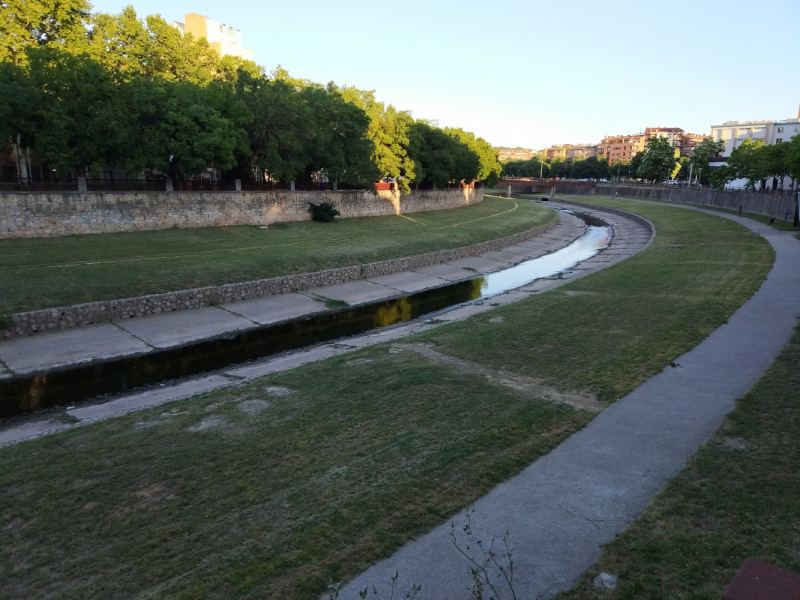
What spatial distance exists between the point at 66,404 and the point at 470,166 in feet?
193

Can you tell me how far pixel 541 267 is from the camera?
123 ft

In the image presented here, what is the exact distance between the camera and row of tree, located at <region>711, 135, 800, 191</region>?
138 feet

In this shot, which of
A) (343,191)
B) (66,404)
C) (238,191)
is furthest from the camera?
(343,191)

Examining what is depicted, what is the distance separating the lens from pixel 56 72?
92.7ft

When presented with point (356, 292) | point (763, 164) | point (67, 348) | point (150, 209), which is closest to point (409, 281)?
point (356, 292)

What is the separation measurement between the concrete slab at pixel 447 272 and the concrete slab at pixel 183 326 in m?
14.2

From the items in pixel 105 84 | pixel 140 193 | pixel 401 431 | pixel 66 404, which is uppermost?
pixel 105 84

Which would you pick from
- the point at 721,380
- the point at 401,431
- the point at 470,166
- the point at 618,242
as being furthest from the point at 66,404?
the point at 470,166

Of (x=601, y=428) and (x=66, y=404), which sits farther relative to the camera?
(x=66, y=404)

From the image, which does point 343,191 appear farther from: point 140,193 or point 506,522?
point 506,522

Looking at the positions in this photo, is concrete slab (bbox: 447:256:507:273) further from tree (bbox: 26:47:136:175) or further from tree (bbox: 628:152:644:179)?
tree (bbox: 628:152:644:179)

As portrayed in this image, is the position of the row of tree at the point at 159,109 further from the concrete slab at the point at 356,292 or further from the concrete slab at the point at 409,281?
the concrete slab at the point at 409,281

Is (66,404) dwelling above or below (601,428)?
below

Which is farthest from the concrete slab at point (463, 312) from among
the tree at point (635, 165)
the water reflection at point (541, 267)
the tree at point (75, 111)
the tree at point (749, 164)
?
the tree at point (635, 165)
